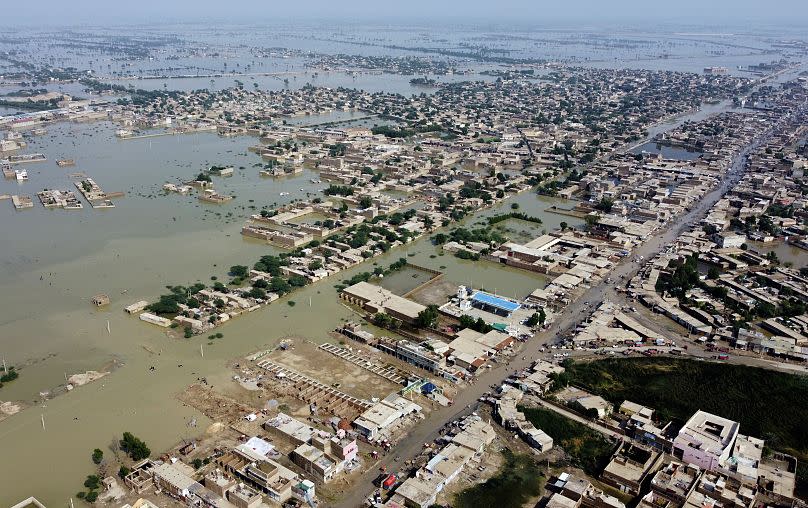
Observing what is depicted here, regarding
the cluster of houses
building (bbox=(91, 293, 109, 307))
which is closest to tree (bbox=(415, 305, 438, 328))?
the cluster of houses

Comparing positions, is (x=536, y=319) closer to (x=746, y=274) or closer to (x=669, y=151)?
(x=746, y=274)

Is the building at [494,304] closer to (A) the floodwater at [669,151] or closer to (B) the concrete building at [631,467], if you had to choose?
(B) the concrete building at [631,467]

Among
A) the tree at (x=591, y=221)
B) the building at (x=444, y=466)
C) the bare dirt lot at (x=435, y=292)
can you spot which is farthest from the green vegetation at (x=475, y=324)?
the tree at (x=591, y=221)

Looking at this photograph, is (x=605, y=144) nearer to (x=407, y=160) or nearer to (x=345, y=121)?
(x=407, y=160)

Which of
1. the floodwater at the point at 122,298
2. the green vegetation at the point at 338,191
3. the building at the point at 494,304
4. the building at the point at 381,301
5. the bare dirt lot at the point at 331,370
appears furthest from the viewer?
the green vegetation at the point at 338,191

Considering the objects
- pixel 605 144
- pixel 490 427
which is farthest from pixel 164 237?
pixel 605 144

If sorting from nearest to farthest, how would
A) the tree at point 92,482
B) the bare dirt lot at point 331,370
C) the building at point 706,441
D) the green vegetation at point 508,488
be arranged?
1. the green vegetation at point 508,488
2. the tree at point 92,482
3. the building at point 706,441
4. the bare dirt lot at point 331,370

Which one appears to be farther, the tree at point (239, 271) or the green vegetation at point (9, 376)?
the tree at point (239, 271)

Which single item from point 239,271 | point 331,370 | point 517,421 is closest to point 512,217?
point 239,271
